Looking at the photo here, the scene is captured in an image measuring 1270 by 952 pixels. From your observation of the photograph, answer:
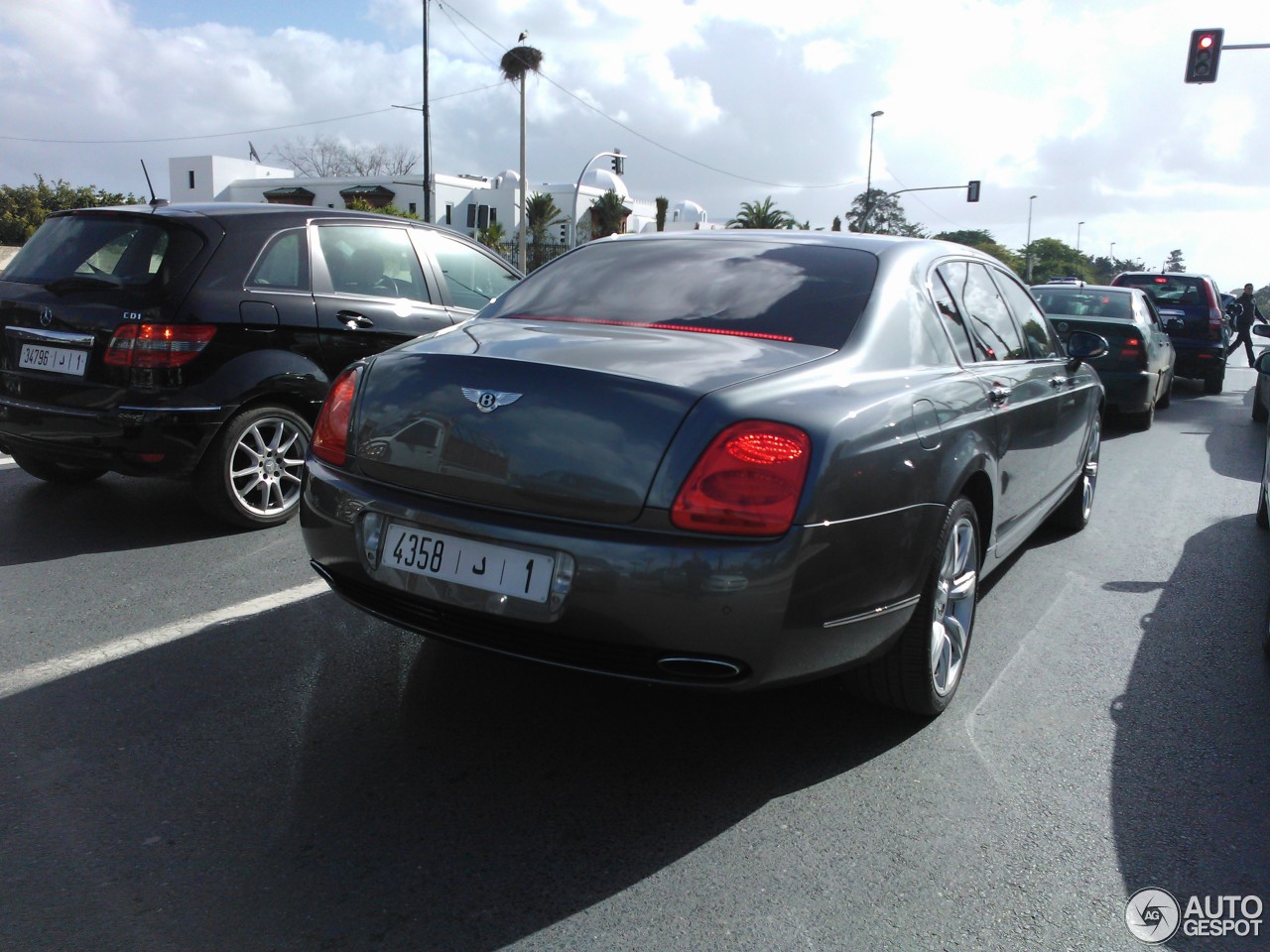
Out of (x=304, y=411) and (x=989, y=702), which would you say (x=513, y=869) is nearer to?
(x=989, y=702)

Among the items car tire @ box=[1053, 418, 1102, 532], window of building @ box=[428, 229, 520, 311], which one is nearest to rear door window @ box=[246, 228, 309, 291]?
window of building @ box=[428, 229, 520, 311]

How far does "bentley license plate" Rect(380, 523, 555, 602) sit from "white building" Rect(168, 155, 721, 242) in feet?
216

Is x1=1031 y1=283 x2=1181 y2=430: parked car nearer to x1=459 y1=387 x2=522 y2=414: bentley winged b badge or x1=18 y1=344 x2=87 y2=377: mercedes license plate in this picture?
x1=18 y1=344 x2=87 y2=377: mercedes license plate

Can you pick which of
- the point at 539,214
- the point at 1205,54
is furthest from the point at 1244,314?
the point at 539,214

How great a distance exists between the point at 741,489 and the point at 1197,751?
5.70 feet

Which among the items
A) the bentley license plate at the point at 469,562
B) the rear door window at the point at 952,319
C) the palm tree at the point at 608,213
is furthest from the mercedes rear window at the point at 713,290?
the palm tree at the point at 608,213

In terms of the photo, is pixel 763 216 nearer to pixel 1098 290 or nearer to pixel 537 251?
pixel 537 251

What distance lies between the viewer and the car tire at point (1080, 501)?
19.1 ft

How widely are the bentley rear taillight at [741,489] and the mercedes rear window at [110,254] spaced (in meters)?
3.53

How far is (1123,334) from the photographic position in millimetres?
10445

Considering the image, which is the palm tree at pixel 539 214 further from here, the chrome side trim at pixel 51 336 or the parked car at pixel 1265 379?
the chrome side trim at pixel 51 336

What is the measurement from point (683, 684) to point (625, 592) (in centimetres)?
29

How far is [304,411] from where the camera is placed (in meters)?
Answer: 5.64

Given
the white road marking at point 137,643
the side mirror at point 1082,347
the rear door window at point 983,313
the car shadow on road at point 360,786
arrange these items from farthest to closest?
the side mirror at point 1082,347 < the rear door window at point 983,313 < the white road marking at point 137,643 < the car shadow on road at point 360,786
